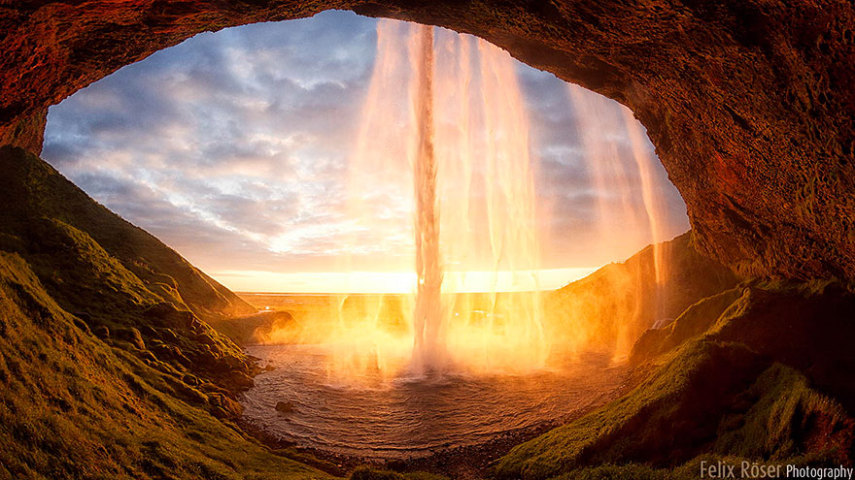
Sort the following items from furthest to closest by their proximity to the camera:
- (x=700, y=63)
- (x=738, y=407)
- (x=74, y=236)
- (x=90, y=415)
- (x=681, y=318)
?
(x=74, y=236), (x=681, y=318), (x=90, y=415), (x=738, y=407), (x=700, y=63)

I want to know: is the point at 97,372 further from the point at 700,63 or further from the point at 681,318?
the point at 681,318

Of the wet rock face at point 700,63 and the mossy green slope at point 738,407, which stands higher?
the wet rock face at point 700,63

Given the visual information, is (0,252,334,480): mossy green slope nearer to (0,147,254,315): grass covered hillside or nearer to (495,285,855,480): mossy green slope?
(0,147,254,315): grass covered hillside

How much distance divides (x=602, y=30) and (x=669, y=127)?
26.4 feet

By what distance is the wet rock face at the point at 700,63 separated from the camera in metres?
8.16

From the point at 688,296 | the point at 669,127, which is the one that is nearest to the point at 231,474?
the point at 669,127

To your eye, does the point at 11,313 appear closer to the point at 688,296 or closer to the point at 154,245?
the point at 154,245

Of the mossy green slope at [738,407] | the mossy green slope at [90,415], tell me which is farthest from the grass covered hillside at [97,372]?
the mossy green slope at [738,407]

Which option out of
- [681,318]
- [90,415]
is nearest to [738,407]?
[681,318]

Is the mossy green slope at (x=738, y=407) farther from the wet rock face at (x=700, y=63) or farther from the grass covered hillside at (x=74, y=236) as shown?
the grass covered hillside at (x=74, y=236)

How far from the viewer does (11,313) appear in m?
12.4

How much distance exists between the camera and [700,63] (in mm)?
10508

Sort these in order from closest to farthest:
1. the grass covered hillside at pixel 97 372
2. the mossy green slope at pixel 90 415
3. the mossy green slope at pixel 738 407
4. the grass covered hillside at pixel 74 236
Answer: the mossy green slope at pixel 90 415 → the mossy green slope at pixel 738 407 → the grass covered hillside at pixel 97 372 → the grass covered hillside at pixel 74 236

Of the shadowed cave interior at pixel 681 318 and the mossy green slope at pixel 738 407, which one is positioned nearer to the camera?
the shadowed cave interior at pixel 681 318
